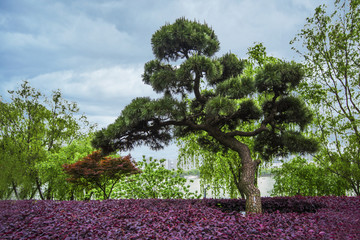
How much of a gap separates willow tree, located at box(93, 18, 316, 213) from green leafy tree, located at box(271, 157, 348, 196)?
2.70 m

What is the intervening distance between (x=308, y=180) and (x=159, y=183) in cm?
508

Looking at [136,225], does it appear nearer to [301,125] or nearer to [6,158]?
[301,125]

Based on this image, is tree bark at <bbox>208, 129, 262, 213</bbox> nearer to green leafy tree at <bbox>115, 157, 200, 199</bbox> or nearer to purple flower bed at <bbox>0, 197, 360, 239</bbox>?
purple flower bed at <bbox>0, 197, 360, 239</bbox>

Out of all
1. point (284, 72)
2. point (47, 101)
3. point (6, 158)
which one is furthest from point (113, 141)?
point (47, 101)

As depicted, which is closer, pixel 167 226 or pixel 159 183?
pixel 167 226

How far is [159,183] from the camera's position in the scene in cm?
832

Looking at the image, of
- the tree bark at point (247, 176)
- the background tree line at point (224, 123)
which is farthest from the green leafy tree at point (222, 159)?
the tree bark at point (247, 176)

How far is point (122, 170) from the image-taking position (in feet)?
25.2

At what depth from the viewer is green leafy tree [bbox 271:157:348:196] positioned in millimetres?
8625

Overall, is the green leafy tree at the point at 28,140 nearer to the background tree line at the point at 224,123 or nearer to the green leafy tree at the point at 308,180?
the background tree line at the point at 224,123

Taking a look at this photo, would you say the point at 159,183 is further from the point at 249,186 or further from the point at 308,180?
the point at 308,180

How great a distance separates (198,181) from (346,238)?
6.38 m

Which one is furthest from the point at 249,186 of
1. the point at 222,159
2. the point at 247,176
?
the point at 222,159

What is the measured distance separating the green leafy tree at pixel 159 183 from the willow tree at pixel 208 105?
6.70 feet
